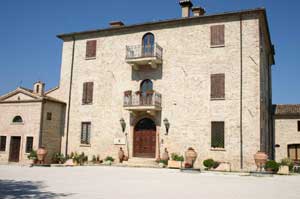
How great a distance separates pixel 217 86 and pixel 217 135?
324 centimetres

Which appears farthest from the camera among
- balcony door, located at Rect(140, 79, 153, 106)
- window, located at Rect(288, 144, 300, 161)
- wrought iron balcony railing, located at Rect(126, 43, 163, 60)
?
window, located at Rect(288, 144, 300, 161)

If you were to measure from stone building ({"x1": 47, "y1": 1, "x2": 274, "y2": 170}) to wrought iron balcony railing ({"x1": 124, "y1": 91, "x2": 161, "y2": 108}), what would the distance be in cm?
7

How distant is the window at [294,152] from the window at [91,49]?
17.6 metres

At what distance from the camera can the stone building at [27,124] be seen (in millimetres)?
24391

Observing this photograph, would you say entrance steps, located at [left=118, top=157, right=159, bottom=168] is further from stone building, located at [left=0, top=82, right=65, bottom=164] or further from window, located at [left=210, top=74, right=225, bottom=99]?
stone building, located at [left=0, top=82, right=65, bottom=164]

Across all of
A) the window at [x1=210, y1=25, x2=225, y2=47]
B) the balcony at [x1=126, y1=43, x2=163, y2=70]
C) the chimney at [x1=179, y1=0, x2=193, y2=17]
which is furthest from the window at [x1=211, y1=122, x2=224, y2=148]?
the chimney at [x1=179, y1=0, x2=193, y2=17]

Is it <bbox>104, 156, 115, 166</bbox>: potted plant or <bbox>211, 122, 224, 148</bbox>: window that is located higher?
<bbox>211, 122, 224, 148</bbox>: window

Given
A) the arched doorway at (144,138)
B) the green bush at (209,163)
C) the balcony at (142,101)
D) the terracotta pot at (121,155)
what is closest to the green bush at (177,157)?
the green bush at (209,163)

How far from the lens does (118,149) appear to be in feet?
79.3

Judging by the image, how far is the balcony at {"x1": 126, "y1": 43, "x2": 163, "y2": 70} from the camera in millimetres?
23109

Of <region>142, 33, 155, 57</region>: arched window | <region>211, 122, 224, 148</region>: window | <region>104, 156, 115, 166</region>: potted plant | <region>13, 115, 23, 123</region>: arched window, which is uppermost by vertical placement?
<region>142, 33, 155, 57</region>: arched window

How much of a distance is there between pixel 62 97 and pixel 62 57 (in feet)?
11.2

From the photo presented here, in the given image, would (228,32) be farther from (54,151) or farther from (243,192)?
(54,151)

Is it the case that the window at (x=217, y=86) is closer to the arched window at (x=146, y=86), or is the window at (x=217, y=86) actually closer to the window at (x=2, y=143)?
the arched window at (x=146, y=86)
